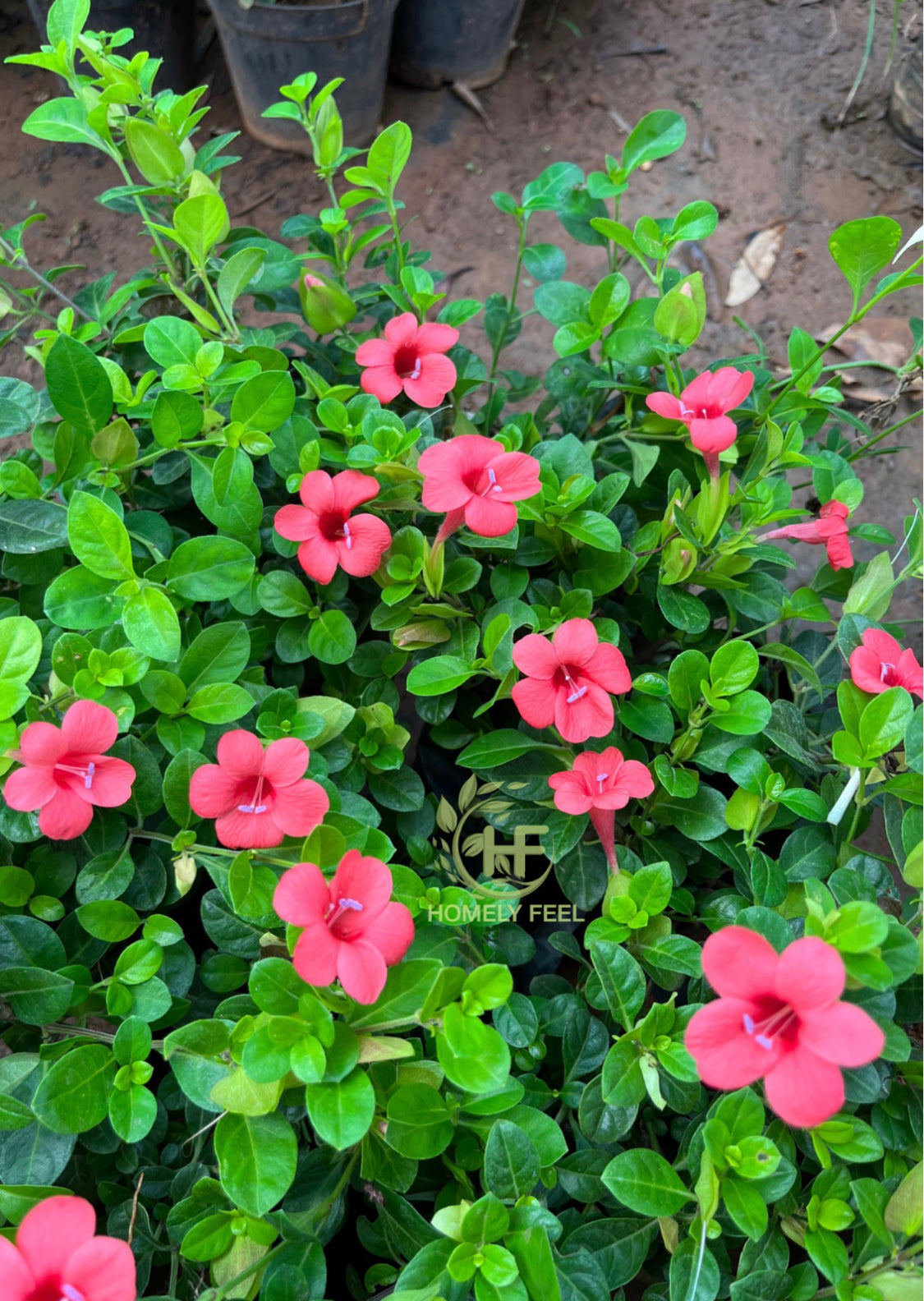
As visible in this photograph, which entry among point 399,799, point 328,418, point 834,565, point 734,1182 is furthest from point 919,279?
point 734,1182

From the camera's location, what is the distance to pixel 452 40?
9.96ft

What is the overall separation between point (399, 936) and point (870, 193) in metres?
2.97

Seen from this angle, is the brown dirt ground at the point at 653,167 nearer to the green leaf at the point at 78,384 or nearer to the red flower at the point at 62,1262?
the green leaf at the point at 78,384

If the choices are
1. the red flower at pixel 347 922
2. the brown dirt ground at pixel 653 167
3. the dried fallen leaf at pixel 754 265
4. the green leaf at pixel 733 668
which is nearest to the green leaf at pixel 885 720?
the green leaf at pixel 733 668

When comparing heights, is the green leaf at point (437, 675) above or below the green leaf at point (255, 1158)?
above

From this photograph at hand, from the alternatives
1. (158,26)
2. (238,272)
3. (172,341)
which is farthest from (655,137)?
(158,26)

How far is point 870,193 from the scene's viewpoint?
2.87 m

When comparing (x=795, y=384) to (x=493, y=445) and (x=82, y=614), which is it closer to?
(x=493, y=445)

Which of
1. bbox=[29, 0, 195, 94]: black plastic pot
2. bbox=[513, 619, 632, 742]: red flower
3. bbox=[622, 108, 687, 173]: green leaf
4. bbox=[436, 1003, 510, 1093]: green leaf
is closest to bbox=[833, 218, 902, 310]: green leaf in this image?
bbox=[622, 108, 687, 173]: green leaf

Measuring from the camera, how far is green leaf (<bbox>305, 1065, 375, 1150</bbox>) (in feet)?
2.39

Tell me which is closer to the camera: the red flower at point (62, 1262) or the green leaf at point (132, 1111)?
the red flower at point (62, 1262)

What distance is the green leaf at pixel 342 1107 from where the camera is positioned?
73 centimetres

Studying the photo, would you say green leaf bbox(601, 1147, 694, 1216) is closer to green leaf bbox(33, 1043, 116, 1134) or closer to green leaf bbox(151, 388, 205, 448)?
green leaf bbox(33, 1043, 116, 1134)

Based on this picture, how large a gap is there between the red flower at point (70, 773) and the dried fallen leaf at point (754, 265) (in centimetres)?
235
